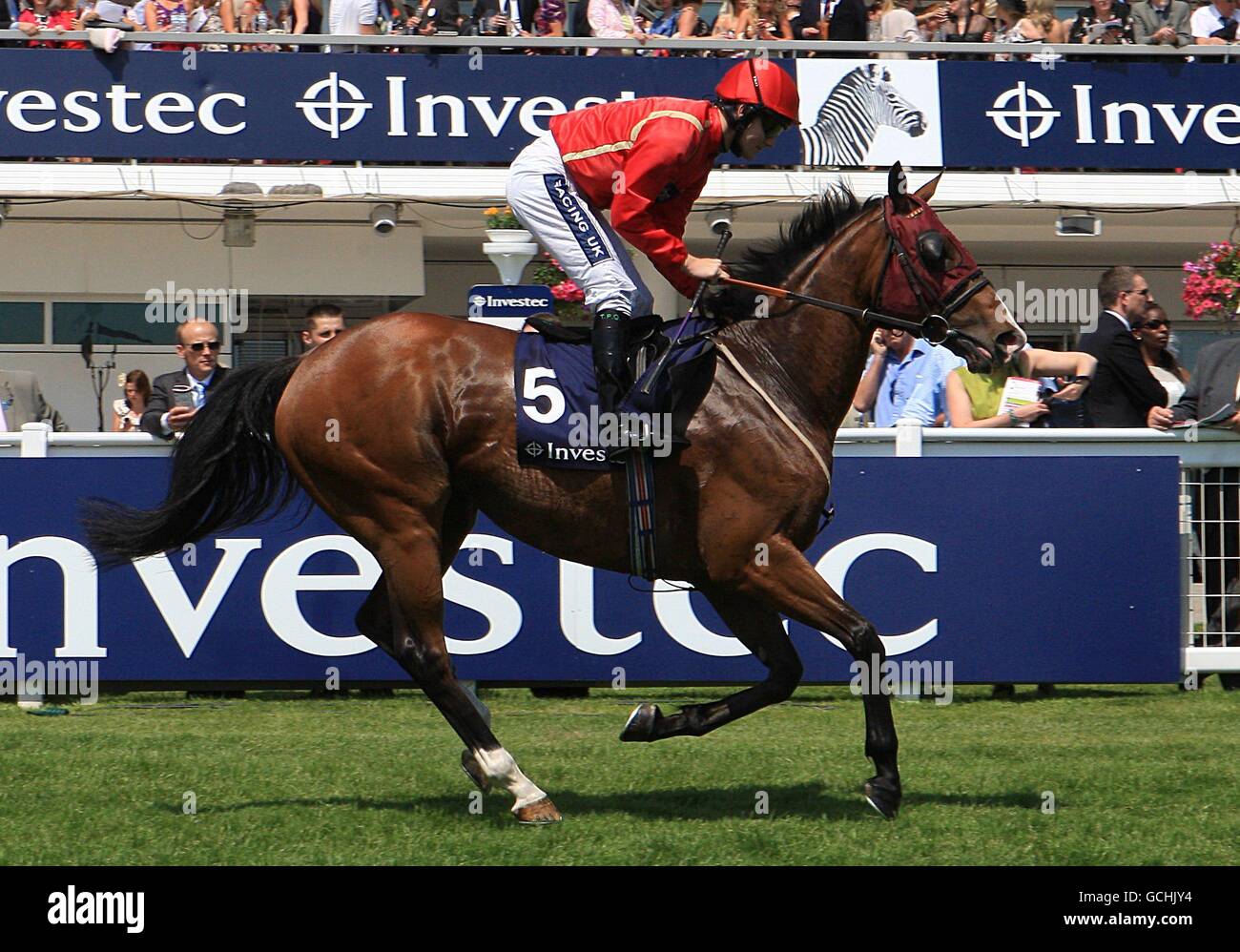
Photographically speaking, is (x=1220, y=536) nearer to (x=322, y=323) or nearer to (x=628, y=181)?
(x=628, y=181)

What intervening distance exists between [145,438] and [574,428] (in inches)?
126

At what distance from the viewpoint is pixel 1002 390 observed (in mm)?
8836

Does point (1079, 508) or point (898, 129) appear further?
point (898, 129)

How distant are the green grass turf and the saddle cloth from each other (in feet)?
3.98

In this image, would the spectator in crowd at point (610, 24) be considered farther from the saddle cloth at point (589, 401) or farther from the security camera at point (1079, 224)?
→ the saddle cloth at point (589, 401)

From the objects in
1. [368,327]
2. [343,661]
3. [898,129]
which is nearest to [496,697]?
[343,661]

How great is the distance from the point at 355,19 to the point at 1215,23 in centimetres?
831

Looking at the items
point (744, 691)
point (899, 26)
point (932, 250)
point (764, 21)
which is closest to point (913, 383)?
point (932, 250)

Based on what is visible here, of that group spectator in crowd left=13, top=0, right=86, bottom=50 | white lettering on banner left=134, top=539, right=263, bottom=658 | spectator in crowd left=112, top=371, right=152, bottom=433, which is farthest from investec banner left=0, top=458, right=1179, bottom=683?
spectator in crowd left=13, top=0, right=86, bottom=50

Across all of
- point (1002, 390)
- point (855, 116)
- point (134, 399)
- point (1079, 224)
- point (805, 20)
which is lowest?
point (1002, 390)

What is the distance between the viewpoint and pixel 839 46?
14.7 meters

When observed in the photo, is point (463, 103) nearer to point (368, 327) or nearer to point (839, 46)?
point (839, 46)

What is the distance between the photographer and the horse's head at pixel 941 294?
5512 mm

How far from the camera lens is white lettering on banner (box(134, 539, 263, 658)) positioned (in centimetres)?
766
